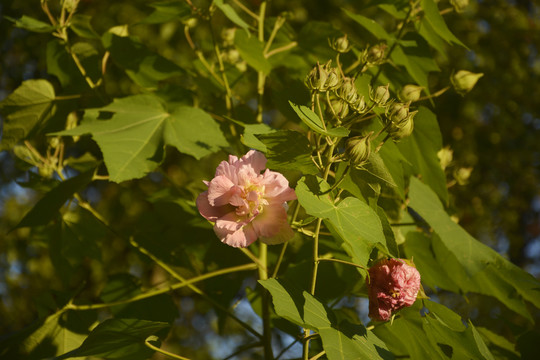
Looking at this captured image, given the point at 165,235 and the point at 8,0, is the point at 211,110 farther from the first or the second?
the point at 8,0

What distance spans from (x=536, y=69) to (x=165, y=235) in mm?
3401

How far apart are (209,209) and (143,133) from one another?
0.39 meters

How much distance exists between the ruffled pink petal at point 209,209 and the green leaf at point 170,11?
1.92 feet

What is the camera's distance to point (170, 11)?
4.19ft

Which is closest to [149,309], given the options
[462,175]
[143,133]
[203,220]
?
[203,220]

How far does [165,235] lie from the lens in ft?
4.39

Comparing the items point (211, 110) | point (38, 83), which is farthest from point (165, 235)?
point (38, 83)

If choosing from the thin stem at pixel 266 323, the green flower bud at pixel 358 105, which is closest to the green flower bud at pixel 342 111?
the green flower bud at pixel 358 105

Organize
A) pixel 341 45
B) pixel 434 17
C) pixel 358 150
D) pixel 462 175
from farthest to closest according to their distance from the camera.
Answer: pixel 462 175
pixel 434 17
pixel 341 45
pixel 358 150

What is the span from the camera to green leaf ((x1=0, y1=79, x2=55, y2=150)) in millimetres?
1312

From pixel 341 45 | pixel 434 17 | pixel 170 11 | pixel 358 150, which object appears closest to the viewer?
pixel 358 150

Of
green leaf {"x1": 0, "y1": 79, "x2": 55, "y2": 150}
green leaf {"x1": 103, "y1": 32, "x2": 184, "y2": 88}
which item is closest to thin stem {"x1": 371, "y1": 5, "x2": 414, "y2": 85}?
green leaf {"x1": 103, "y1": 32, "x2": 184, "y2": 88}

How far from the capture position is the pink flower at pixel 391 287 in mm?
854

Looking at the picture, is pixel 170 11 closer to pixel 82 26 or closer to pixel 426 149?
pixel 82 26
